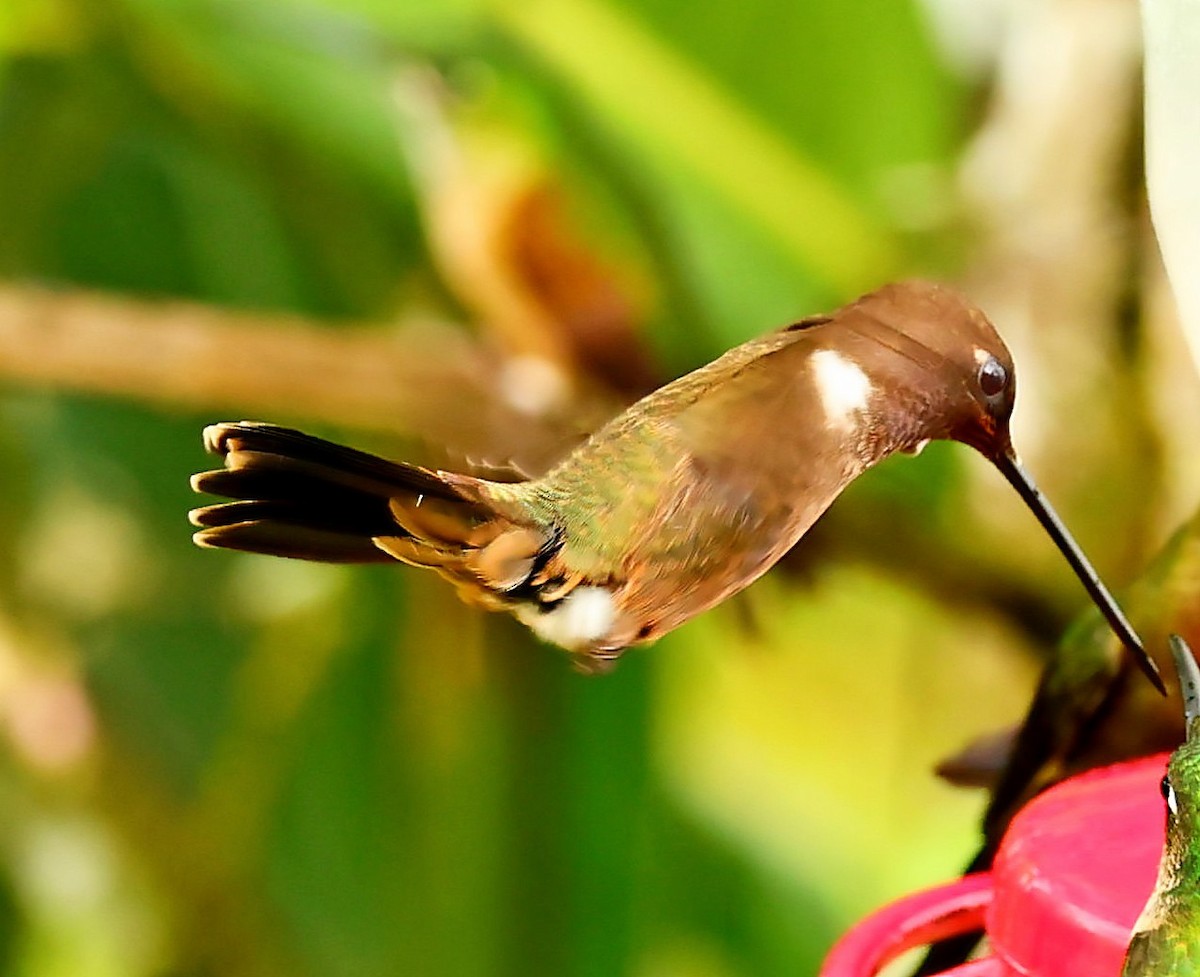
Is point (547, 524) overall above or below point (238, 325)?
below

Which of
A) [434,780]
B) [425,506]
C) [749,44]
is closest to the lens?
[425,506]

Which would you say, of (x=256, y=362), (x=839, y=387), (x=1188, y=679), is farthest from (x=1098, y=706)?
(x=256, y=362)

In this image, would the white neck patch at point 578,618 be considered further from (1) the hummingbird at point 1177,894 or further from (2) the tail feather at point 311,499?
(1) the hummingbird at point 1177,894

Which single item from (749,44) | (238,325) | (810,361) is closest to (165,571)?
(238,325)

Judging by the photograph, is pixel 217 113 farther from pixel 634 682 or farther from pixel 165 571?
pixel 634 682

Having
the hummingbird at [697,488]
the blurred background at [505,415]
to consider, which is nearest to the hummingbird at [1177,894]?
the hummingbird at [697,488]

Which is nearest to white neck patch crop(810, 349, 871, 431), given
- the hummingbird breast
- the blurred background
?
the hummingbird breast

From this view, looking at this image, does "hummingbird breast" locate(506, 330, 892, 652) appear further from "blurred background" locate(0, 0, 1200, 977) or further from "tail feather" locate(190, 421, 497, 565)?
"blurred background" locate(0, 0, 1200, 977)

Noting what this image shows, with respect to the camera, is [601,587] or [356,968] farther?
[356,968]
